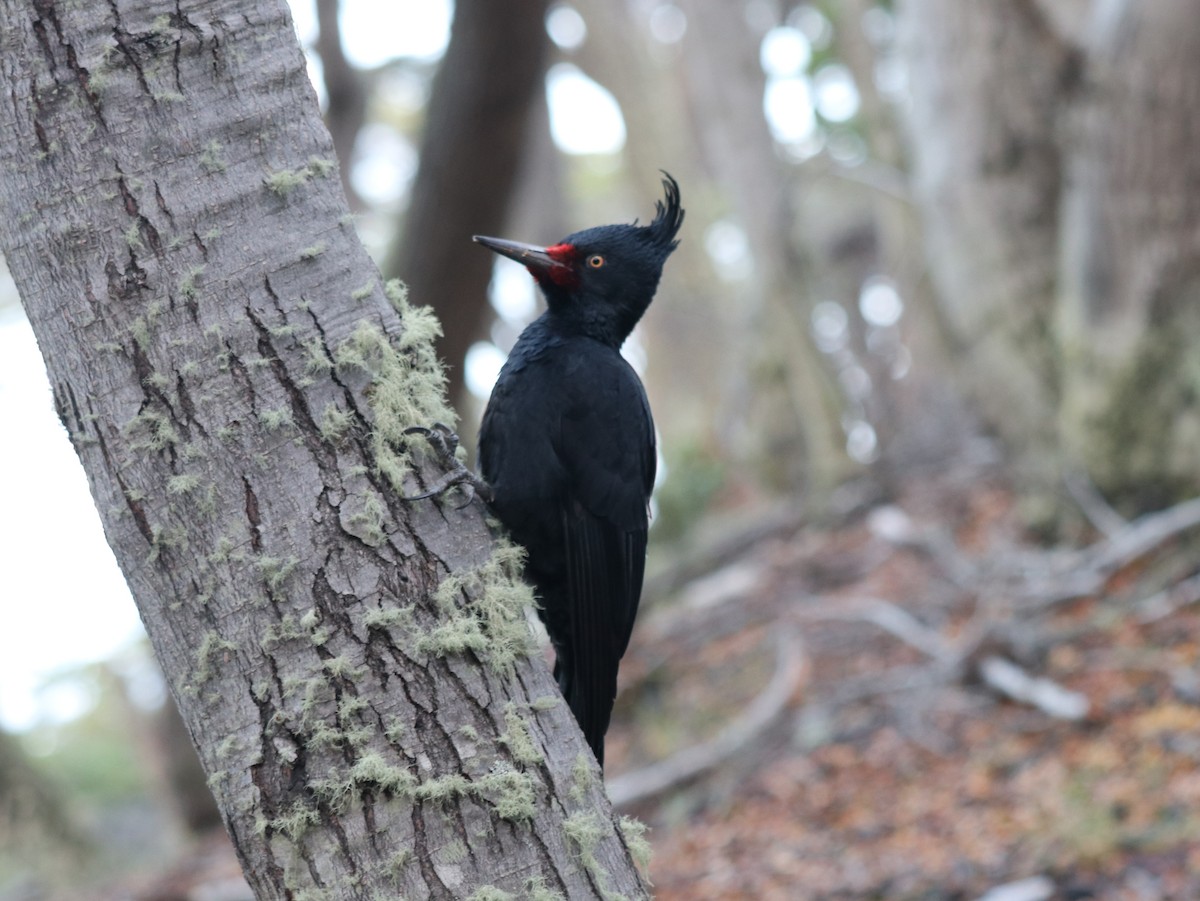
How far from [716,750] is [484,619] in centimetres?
360

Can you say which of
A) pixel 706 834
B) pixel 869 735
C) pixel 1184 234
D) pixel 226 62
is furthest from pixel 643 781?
pixel 226 62

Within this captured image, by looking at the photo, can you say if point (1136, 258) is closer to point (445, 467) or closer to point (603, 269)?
point (603, 269)

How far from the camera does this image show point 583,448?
2471 millimetres

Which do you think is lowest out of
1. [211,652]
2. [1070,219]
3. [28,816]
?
[28,816]

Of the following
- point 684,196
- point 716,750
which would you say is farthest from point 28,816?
point 684,196

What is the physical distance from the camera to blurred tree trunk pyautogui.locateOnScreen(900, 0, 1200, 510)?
185 inches

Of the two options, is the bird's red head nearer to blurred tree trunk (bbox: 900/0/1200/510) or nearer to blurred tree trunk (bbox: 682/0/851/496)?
blurred tree trunk (bbox: 900/0/1200/510)

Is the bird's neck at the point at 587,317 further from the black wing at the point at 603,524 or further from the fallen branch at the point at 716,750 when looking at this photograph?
the fallen branch at the point at 716,750

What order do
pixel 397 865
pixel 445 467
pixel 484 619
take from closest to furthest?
pixel 397 865, pixel 484 619, pixel 445 467

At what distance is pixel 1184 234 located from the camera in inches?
187

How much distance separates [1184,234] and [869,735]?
2.43 meters

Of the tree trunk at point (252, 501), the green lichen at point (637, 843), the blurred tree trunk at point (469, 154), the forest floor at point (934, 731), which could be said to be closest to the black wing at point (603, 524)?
the green lichen at point (637, 843)

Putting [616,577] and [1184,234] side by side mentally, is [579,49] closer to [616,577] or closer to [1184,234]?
[1184,234]

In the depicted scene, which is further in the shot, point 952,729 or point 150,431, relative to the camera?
point 952,729
